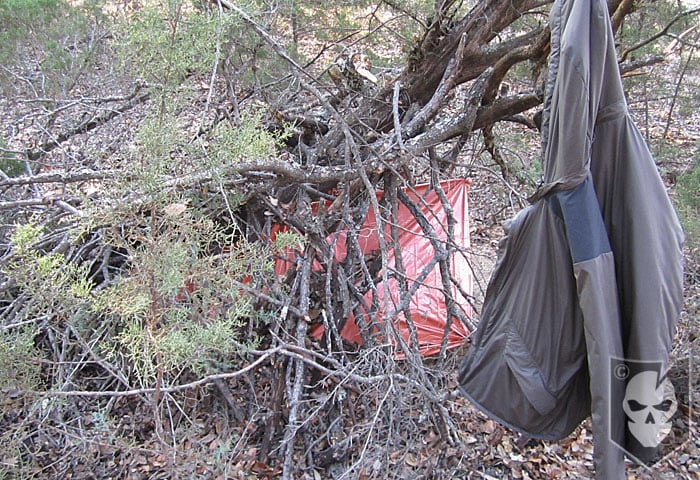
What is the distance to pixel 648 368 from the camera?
1.53 meters

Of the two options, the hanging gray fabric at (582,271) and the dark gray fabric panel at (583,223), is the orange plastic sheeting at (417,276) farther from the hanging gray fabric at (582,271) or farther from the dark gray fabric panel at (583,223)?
the dark gray fabric panel at (583,223)

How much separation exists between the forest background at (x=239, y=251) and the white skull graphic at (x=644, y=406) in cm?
→ 88

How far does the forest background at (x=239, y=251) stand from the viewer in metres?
1.58

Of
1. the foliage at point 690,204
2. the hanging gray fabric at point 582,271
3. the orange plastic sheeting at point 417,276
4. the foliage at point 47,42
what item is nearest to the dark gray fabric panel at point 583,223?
the hanging gray fabric at point 582,271

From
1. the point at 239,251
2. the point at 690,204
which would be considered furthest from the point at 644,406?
the point at 690,204

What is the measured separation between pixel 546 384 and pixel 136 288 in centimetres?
134

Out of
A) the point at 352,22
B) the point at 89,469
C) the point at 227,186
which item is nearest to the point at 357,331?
the point at 227,186

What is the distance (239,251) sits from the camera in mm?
1816

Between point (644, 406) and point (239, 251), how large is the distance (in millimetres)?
1415

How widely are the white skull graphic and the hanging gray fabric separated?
4 cm

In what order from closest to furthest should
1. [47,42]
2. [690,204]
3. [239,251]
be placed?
[239,251] < [690,204] < [47,42]

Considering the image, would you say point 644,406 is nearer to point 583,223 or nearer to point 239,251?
point 583,223

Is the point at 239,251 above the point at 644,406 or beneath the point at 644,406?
above

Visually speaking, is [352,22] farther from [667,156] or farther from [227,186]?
[667,156]
